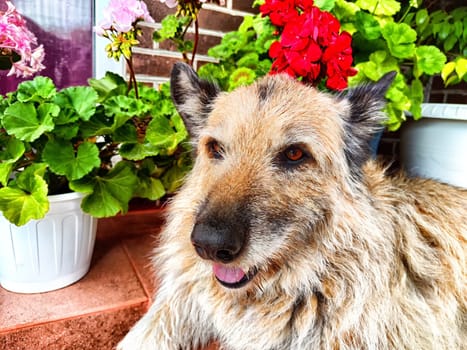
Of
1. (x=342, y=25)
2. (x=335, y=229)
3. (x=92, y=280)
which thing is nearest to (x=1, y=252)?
(x=92, y=280)

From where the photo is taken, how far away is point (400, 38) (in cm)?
164

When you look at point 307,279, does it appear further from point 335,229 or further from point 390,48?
point 390,48

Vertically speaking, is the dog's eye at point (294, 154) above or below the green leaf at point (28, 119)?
above

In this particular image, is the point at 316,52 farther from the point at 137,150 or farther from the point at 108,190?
the point at 108,190

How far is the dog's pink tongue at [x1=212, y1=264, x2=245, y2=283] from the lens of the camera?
88 centimetres

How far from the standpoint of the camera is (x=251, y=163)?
90 cm

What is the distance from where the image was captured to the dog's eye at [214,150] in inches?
38.8

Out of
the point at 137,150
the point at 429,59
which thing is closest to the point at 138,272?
the point at 137,150

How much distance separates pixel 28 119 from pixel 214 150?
2.03 ft

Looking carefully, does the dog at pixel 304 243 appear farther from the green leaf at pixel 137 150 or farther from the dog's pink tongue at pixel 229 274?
the green leaf at pixel 137 150

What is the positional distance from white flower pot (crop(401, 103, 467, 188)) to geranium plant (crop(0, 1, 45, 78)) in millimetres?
1582

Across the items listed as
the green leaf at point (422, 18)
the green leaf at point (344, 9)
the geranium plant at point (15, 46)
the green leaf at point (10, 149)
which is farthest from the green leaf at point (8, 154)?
the green leaf at point (422, 18)

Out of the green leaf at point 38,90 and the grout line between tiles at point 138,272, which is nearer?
the green leaf at point 38,90

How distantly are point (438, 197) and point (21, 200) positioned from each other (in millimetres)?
1277
